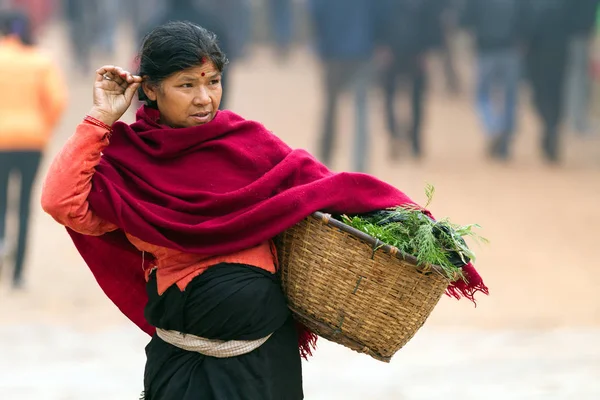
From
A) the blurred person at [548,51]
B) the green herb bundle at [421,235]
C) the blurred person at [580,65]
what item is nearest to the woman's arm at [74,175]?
the green herb bundle at [421,235]

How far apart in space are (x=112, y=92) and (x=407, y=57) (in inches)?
454

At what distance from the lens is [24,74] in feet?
26.3

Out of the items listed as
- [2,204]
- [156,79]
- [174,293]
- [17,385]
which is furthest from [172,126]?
[2,204]

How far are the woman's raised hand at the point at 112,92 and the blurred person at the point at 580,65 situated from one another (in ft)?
38.3

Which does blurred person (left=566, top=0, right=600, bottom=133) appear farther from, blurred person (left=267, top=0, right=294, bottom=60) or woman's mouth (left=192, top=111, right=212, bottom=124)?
woman's mouth (left=192, top=111, right=212, bottom=124)

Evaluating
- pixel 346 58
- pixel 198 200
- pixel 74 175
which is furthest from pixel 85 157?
pixel 346 58

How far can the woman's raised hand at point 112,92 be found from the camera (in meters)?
3.04

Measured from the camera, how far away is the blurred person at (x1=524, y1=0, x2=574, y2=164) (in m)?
13.9

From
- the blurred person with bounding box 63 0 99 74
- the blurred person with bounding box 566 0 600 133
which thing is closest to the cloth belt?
the blurred person with bounding box 566 0 600 133

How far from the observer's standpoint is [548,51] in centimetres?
1404

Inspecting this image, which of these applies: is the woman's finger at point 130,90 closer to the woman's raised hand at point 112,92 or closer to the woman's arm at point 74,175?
the woman's raised hand at point 112,92

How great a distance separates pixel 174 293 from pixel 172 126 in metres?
0.46

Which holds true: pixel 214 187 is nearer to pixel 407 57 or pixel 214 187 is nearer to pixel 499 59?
pixel 499 59

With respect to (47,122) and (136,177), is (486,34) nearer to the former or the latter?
(47,122)
